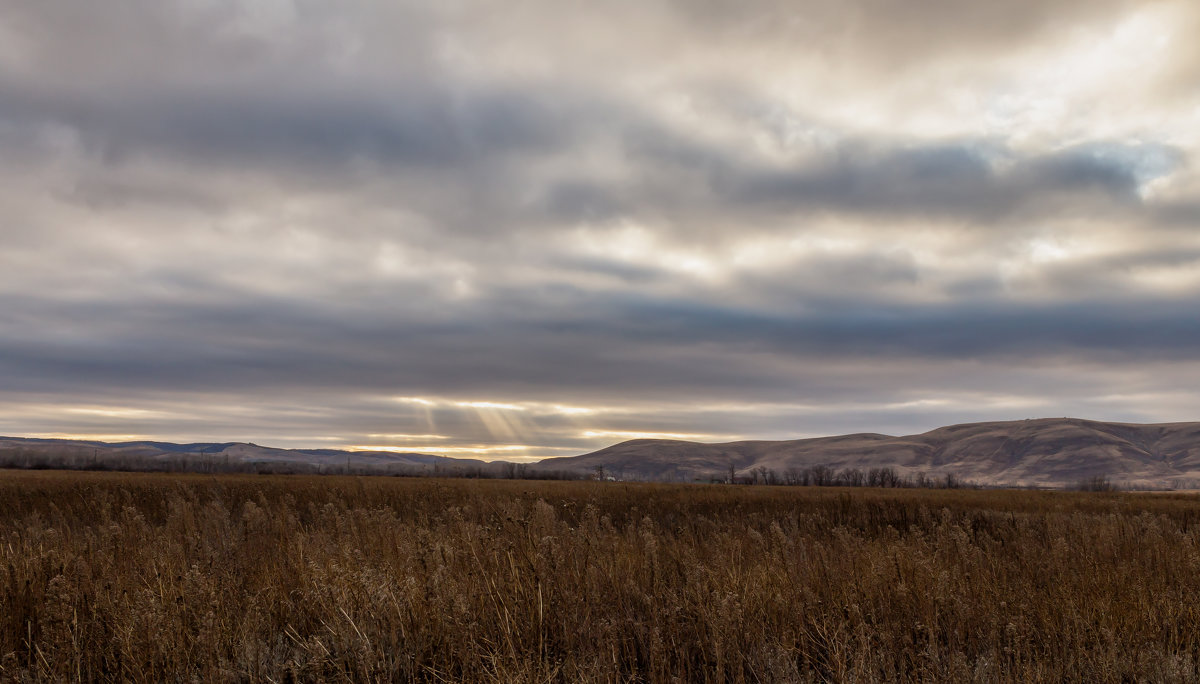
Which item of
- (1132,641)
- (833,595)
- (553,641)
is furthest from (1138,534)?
(553,641)

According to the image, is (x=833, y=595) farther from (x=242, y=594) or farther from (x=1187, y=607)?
(x=242, y=594)

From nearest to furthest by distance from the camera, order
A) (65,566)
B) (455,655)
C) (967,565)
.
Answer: (455,655) < (65,566) < (967,565)

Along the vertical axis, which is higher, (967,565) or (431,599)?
(431,599)

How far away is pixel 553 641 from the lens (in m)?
7.13

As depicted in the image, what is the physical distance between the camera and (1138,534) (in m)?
18.6

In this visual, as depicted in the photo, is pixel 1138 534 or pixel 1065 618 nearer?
pixel 1065 618

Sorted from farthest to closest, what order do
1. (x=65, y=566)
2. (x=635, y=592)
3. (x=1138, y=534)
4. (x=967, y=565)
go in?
(x=1138, y=534), (x=967, y=565), (x=635, y=592), (x=65, y=566)

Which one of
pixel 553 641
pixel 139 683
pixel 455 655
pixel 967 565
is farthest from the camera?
pixel 967 565

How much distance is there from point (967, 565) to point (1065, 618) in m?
3.67

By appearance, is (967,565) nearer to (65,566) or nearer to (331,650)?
(331,650)

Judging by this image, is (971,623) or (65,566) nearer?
(65,566)

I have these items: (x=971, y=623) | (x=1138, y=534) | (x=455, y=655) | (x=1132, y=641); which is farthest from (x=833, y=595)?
(x=1138, y=534)

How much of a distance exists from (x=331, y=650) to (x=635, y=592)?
3762mm

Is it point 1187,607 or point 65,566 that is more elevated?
point 65,566
